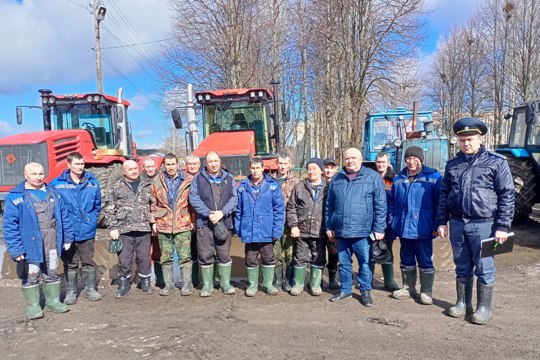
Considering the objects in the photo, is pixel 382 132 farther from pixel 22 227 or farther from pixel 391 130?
pixel 22 227

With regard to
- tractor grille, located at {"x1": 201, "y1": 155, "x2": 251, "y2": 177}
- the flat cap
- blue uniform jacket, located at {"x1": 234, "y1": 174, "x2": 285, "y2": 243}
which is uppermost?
the flat cap

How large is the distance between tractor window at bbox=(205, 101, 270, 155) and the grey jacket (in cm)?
407

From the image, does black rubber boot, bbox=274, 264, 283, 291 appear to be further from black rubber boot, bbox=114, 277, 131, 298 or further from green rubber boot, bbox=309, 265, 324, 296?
black rubber boot, bbox=114, 277, 131, 298

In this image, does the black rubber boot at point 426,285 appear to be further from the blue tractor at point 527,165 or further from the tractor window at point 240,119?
the tractor window at point 240,119

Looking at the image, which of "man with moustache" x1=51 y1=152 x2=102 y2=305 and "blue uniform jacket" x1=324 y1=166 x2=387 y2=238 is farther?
"man with moustache" x1=51 y1=152 x2=102 y2=305

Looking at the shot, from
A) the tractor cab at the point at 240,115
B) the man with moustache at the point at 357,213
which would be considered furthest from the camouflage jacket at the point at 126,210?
the tractor cab at the point at 240,115

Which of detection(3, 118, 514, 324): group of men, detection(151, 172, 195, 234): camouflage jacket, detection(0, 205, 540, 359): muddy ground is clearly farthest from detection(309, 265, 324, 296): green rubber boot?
detection(151, 172, 195, 234): camouflage jacket

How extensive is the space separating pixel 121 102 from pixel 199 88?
8.07 meters

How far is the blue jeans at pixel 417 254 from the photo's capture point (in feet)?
14.7

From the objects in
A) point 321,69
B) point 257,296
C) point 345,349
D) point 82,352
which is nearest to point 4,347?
point 82,352

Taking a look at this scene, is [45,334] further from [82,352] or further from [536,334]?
[536,334]

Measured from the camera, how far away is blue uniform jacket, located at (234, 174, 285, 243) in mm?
4801

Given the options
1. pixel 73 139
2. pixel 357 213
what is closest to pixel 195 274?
pixel 357 213

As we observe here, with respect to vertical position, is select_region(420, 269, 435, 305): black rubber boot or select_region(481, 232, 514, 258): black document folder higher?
select_region(481, 232, 514, 258): black document folder
